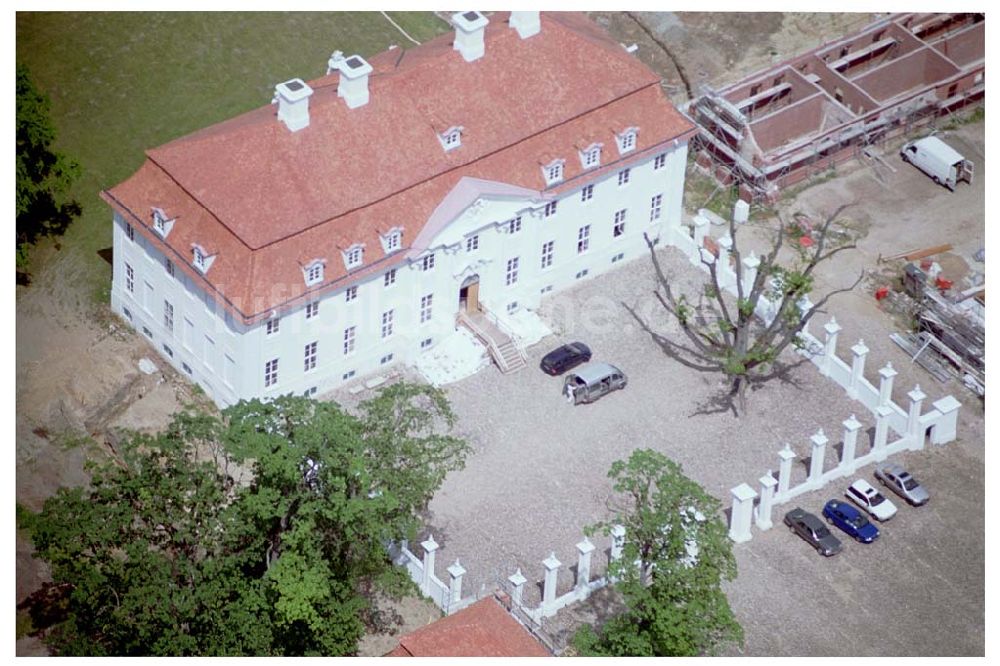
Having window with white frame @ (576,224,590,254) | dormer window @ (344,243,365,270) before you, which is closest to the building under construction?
window with white frame @ (576,224,590,254)

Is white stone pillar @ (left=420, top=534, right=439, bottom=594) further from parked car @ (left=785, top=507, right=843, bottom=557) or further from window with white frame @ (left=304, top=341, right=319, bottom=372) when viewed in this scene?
parked car @ (left=785, top=507, right=843, bottom=557)

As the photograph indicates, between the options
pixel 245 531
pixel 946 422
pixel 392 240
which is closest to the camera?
pixel 245 531

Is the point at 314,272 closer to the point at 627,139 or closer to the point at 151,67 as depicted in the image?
the point at 627,139

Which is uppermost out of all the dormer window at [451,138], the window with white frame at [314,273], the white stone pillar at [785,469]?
the dormer window at [451,138]

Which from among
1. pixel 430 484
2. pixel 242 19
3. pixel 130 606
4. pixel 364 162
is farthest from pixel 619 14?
pixel 130 606

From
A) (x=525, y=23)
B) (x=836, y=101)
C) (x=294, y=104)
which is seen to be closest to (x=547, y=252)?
(x=525, y=23)

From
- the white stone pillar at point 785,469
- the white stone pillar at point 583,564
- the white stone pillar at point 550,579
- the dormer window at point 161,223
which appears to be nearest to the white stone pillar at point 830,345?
the white stone pillar at point 785,469

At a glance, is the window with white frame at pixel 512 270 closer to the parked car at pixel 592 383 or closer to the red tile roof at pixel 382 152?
the red tile roof at pixel 382 152
